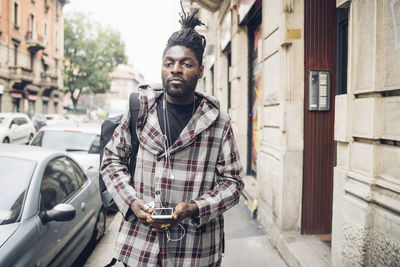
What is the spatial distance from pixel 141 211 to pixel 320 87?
2.95m

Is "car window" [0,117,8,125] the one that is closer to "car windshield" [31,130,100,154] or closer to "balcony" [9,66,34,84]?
"car windshield" [31,130,100,154]

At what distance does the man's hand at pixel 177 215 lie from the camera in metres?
1.54

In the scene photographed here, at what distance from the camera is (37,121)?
19.0 metres

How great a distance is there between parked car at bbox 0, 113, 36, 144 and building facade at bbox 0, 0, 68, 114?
44.8 feet

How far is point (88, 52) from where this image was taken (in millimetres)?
38844

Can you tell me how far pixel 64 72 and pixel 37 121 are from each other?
22.8m

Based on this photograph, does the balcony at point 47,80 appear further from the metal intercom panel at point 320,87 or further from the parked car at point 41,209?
the metal intercom panel at point 320,87

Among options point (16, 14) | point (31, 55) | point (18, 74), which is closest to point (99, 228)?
point (18, 74)

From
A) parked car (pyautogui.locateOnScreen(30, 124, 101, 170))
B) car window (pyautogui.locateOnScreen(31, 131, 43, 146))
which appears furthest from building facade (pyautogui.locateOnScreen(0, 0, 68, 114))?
parked car (pyautogui.locateOnScreen(30, 124, 101, 170))

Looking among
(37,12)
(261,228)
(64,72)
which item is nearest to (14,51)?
(37,12)

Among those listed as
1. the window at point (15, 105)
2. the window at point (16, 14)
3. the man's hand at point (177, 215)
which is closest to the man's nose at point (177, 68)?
the man's hand at point (177, 215)

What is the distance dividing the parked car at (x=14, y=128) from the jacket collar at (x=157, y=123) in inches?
494

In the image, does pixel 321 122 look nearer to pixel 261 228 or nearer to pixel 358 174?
pixel 358 174

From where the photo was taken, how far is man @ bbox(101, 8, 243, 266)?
1731 millimetres
